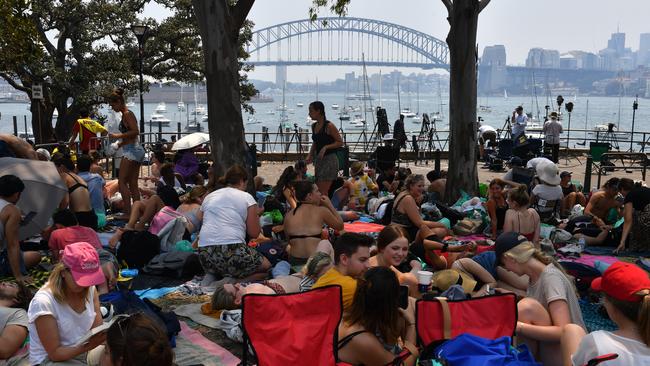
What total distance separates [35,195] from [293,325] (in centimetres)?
357

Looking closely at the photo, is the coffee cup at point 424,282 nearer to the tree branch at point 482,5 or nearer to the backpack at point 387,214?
the backpack at point 387,214

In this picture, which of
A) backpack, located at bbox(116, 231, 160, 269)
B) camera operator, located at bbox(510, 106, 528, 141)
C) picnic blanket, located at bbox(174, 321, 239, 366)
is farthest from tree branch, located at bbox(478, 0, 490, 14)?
camera operator, located at bbox(510, 106, 528, 141)

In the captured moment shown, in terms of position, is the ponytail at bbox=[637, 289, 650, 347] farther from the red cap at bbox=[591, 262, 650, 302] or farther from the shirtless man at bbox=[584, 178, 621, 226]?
the shirtless man at bbox=[584, 178, 621, 226]

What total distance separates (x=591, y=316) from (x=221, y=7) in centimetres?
593

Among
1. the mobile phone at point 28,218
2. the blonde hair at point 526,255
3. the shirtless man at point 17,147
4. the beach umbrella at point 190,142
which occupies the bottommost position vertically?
the mobile phone at point 28,218

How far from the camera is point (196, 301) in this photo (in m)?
6.06

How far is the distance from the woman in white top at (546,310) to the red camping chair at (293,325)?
112 cm

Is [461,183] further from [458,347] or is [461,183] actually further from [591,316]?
[458,347]

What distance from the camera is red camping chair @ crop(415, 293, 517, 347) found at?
4219mm

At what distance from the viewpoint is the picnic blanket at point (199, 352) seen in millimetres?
4773

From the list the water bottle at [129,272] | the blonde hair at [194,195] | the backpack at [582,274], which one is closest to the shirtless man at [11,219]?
the water bottle at [129,272]

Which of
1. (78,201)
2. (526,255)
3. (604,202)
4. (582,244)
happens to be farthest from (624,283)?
(604,202)

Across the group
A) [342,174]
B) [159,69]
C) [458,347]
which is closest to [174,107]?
[159,69]

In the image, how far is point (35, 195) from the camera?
660 centimetres
